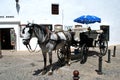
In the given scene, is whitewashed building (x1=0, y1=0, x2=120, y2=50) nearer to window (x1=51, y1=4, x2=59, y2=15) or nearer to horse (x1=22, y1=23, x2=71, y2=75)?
window (x1=51, y1=4, x2=59, y2=15)

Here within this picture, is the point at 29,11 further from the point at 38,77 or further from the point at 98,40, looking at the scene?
the point at 38,77

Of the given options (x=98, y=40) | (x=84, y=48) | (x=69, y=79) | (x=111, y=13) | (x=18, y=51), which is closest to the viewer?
(x=69, y=79)

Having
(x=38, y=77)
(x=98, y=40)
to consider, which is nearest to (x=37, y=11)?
(x=98, y=40)

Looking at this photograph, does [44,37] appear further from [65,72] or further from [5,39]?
[5,39]

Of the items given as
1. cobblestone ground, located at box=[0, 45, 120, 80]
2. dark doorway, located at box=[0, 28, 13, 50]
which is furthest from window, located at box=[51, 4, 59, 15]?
cobblestone ground, located at box=[0, 45, 120, 80]

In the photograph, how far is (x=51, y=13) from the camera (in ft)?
69.5

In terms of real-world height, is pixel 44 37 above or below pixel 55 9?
below

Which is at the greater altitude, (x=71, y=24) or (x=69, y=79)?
(x=71, y=24)

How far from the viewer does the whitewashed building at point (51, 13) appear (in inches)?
795

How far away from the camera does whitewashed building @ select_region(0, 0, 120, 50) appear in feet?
66.2

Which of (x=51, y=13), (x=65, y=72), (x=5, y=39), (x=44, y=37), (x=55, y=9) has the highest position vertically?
(x=55, y=9)

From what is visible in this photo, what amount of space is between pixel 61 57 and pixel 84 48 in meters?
1.35

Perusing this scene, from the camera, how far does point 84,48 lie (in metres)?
13.6

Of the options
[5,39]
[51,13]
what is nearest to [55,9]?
[51,13]
